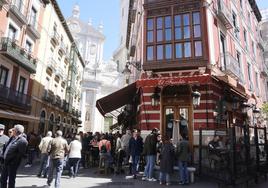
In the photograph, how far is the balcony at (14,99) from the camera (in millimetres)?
15711

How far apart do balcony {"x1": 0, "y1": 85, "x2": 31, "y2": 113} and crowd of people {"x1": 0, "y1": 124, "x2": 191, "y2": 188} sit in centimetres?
440

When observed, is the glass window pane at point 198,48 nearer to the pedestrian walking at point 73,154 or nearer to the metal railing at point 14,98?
the pedestrian walking at point 73,154

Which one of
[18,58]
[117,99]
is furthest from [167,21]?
[18,58]

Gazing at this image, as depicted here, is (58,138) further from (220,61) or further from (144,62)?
(220,61)

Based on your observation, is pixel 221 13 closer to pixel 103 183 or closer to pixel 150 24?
pixel 150 24

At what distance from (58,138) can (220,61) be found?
29.9 ft

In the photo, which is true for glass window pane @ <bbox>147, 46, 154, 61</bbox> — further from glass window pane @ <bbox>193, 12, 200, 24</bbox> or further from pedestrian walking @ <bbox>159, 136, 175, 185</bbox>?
pedestrian walking @ <bbox>159, 136, 175, 185</bbox>

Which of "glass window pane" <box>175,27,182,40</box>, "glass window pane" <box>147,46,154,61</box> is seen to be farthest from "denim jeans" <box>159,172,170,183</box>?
"glass window pane" <box>175,27,182,40</box>

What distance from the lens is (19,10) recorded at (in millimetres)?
18141

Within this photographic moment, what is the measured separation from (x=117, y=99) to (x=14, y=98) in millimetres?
8277

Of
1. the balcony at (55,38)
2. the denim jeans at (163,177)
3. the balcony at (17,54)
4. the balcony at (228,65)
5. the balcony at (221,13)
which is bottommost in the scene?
the denim jeans at (163,177)

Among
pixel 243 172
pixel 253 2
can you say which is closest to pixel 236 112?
pixel 243 172

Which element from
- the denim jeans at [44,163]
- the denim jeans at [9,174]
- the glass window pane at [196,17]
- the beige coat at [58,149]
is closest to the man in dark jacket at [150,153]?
the beige coat at [58,149]

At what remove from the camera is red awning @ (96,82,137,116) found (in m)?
12.2
